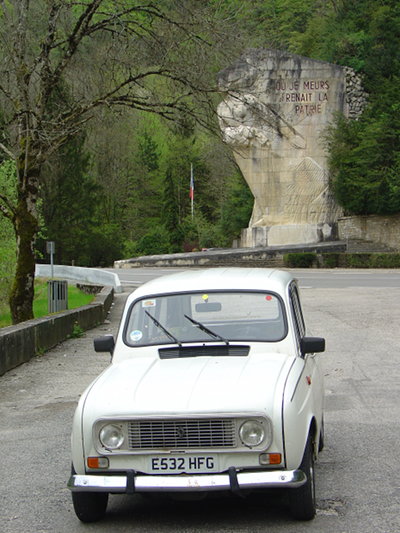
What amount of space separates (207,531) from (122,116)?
13.5 meters

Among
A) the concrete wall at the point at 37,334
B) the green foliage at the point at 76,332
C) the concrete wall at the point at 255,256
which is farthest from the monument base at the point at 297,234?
the green foliage at the point at 76,332

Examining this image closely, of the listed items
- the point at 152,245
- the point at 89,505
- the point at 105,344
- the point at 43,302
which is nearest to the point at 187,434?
the point at 89,505

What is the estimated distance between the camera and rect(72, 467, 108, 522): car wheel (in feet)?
17.7

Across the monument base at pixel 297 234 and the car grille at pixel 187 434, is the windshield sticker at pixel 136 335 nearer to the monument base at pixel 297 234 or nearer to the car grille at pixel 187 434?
the car grille at pixel 187 434

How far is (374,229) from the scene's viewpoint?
163ft

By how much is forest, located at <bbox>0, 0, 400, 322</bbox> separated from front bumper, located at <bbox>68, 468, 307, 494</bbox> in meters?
11.4

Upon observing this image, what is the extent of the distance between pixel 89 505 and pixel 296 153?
4779 centimetres

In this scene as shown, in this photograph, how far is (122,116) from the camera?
17.8 m

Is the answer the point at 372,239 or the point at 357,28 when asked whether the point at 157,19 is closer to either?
the point at 372,239

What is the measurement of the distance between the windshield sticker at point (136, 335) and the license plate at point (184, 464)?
1584mm

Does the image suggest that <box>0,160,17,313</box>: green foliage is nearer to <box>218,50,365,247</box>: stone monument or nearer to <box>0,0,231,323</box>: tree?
<box>0,0,231,323</box>: tree

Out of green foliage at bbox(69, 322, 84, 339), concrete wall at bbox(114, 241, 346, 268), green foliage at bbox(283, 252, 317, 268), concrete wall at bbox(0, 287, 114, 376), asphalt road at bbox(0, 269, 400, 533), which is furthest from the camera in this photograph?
concrete wall at bbox(114, 241, 346, 268)

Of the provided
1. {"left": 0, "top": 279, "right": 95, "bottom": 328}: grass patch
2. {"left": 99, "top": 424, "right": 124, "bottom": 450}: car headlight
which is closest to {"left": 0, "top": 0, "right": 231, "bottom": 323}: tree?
{"left": 0, "top": 279, "right": 95, "bottom": 328}: grass patch

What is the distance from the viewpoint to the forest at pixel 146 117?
650 inches
